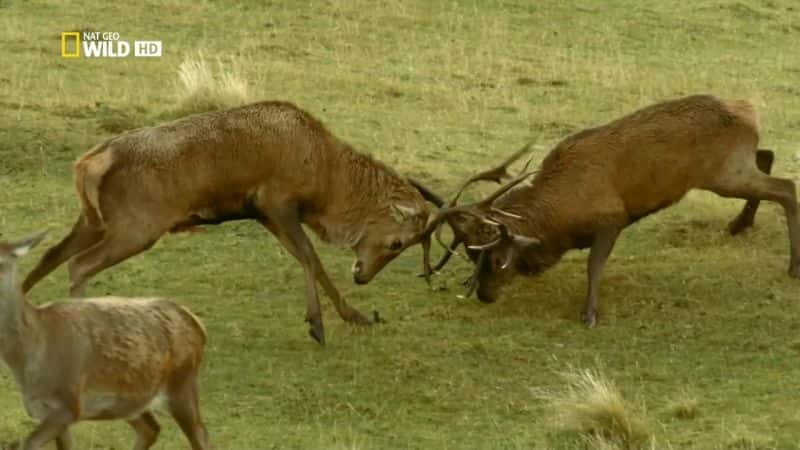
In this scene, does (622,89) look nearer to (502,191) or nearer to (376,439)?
(502,191)

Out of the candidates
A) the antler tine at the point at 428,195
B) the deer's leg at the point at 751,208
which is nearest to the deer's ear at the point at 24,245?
the antler tine at the point at 428,195

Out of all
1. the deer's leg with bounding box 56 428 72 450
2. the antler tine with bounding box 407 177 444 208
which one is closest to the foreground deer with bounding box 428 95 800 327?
the antler tine with bounding box 407 177 444 208

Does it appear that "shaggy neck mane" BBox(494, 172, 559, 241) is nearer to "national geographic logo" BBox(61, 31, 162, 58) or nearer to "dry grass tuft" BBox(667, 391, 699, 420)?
"dry grass tuft" BBox(667, 391, 699, 420)

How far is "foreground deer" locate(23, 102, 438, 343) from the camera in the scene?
12.8 meters

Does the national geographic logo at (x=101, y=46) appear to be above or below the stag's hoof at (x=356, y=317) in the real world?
below

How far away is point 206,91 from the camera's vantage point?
19.1 m

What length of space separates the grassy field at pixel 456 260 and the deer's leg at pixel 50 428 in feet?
5.15

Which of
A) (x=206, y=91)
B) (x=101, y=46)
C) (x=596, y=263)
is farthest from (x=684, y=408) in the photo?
(x=101, y=46)

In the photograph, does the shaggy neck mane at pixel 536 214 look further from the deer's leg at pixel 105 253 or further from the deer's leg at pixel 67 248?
the deer's leg at pixel 67 248

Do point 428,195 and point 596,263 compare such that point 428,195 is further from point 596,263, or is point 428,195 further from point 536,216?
point 596,263

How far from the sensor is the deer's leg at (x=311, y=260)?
523 inches

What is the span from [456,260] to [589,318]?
1.77m

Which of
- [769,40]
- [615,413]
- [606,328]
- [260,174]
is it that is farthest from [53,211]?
[769,40]

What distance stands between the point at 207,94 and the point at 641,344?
7240mm
